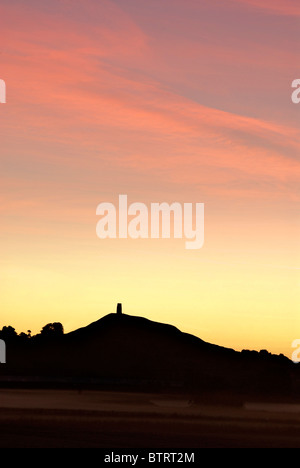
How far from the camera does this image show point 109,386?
6756cm

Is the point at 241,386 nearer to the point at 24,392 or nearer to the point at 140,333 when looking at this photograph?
the point at 24,392

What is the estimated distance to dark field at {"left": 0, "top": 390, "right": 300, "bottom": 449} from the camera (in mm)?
25875

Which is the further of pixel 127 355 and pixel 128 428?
pixel 127 355

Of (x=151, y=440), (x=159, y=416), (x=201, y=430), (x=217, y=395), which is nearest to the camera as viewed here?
(x=151, y=440)

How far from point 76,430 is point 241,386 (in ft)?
169

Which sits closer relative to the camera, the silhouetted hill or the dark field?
the dark field

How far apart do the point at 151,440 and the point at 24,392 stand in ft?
112

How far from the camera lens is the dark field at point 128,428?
84.9 feet

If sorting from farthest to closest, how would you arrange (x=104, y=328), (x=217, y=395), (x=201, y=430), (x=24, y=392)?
(x=104, y=328)
(x=217, y=395)
(x=24, y=392)
(x=201, y=430)

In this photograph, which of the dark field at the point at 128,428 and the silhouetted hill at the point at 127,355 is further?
the silhouetted hill at the point at 127,355

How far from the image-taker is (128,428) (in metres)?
31.9
